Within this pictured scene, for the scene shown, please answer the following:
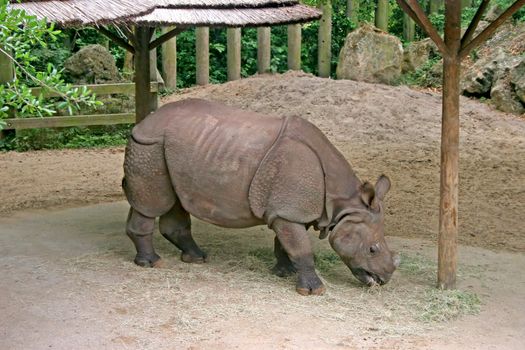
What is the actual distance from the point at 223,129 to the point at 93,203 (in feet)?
11.5

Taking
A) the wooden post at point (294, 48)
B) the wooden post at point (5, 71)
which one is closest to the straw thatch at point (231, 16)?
the wooden post at point (5, 71)

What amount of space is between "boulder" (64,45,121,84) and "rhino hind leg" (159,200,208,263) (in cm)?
752

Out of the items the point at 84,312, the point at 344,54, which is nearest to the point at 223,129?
the point at 84,312

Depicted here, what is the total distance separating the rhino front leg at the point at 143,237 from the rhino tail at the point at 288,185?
40.9 inches

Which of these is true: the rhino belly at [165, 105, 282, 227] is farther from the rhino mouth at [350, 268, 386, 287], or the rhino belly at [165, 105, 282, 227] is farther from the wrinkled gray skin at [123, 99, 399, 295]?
the rhino mouth at [350, 268, 386, 287]

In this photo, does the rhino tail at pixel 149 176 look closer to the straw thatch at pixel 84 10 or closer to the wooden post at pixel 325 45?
the straw thatch at pixel 84 10

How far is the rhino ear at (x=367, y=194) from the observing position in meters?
6.45

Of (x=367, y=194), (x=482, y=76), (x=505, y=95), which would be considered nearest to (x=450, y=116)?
(x=367, y=194)

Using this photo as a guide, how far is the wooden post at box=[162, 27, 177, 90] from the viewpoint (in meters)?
15.8

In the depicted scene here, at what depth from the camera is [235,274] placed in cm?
693

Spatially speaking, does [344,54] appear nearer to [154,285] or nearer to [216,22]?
[216,22]

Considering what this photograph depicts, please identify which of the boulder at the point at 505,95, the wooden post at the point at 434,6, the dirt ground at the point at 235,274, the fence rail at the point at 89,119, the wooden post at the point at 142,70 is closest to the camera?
the dirt ground at the point at 235,274

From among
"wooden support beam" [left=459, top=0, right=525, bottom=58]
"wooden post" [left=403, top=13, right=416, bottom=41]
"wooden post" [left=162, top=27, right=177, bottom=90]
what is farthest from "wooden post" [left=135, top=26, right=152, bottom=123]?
"wooden post" [left=403, top=13, right=416, bottom=41]

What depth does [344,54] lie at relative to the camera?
16.0 meters
